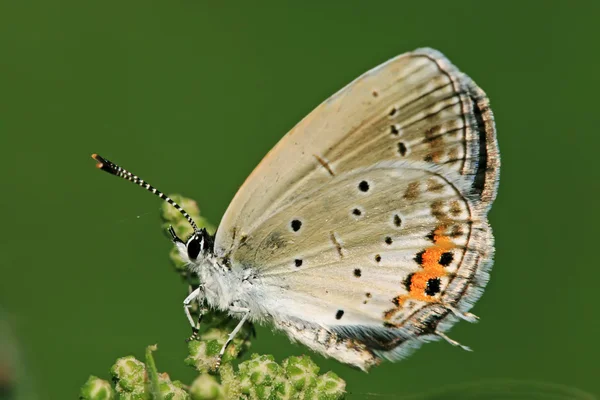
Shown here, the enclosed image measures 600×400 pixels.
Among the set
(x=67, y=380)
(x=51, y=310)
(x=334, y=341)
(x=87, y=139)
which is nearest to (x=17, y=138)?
(x=87, y=139)

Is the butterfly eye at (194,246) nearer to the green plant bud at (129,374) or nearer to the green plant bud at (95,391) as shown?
the green plant bud at (129,374)

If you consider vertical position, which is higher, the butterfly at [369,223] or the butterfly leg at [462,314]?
the butterfly at [369,223]

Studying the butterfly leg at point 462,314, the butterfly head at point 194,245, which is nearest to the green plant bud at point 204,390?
the butterfly head at point 194,245

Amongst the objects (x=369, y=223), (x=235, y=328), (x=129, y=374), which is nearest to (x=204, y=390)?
(x=129, y=374)

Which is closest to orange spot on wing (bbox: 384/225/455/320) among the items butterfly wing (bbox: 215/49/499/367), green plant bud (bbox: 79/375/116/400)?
butterfly wing (bbox: 215/49/499/367)

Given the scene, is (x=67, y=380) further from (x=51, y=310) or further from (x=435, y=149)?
(x=435, y=149)

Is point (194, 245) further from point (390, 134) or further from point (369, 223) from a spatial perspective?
point (390, 134)
